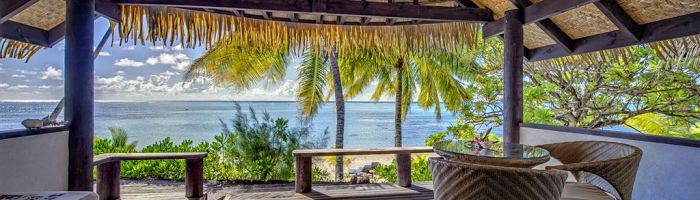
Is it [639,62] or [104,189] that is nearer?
[104,189]

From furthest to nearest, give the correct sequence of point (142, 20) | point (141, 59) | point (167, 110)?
point (167, 110) → point (141, 59) → point (142, 20)

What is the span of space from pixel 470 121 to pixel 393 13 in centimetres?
542

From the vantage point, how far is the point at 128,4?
289cm

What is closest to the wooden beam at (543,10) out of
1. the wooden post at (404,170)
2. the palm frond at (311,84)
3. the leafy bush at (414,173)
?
the wooden post at (404,170)

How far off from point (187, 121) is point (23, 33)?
993 inches

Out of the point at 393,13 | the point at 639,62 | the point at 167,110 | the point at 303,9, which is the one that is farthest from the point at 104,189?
the point at 167,110

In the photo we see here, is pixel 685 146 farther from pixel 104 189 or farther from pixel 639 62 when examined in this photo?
pixel 639 62

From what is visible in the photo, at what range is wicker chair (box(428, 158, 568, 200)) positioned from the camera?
1450 mm

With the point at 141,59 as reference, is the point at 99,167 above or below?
below

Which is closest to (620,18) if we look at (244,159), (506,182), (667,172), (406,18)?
(667,172)

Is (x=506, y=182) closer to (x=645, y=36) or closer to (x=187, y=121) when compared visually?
(x=645, y=36)

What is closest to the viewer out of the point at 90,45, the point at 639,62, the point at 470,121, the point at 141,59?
A: the point at 90,45

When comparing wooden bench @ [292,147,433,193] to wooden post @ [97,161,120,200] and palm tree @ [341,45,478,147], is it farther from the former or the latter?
palm tree @ [341,45,478,147]

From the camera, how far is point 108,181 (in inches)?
122
